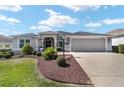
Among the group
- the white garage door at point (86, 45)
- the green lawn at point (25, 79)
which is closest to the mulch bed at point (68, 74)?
the green lawn at point (25, 79)

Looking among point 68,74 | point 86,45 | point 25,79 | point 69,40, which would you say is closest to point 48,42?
point 69,40

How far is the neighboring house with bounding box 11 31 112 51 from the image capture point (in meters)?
26.4

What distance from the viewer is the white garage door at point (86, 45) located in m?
26.4

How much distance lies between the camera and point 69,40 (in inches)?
1051

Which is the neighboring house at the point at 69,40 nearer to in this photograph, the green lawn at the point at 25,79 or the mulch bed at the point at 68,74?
the green lawn at the point at 25,79

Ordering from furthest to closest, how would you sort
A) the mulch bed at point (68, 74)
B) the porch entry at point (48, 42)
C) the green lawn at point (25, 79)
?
the porch entry at point (48, 42) < the green lawn at point (25, 79) < the mulch bed at point (68, 74)

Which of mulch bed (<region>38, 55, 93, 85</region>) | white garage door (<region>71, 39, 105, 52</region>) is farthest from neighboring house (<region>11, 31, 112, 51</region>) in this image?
mulch bed (<region>38, 55, 93, 85</region>)

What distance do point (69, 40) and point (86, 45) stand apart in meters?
2.03

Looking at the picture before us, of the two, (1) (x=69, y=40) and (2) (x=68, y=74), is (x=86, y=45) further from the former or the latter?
(2) (x=68, y=74)

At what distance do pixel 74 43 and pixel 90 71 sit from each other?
15045 mm

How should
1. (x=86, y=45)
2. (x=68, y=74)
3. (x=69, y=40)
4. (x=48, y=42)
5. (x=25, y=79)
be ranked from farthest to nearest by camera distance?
1. (x=48, y=42)
2. (x=69, y=40)
3. (x=86, y=45)
4. (x=25, y=79)
5. (x=68, y=74)

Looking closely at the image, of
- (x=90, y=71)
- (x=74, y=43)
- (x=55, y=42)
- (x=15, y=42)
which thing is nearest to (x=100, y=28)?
(x=74, y=43)

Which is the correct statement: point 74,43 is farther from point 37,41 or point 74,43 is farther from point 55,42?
point 37,41

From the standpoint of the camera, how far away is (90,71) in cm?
1157
